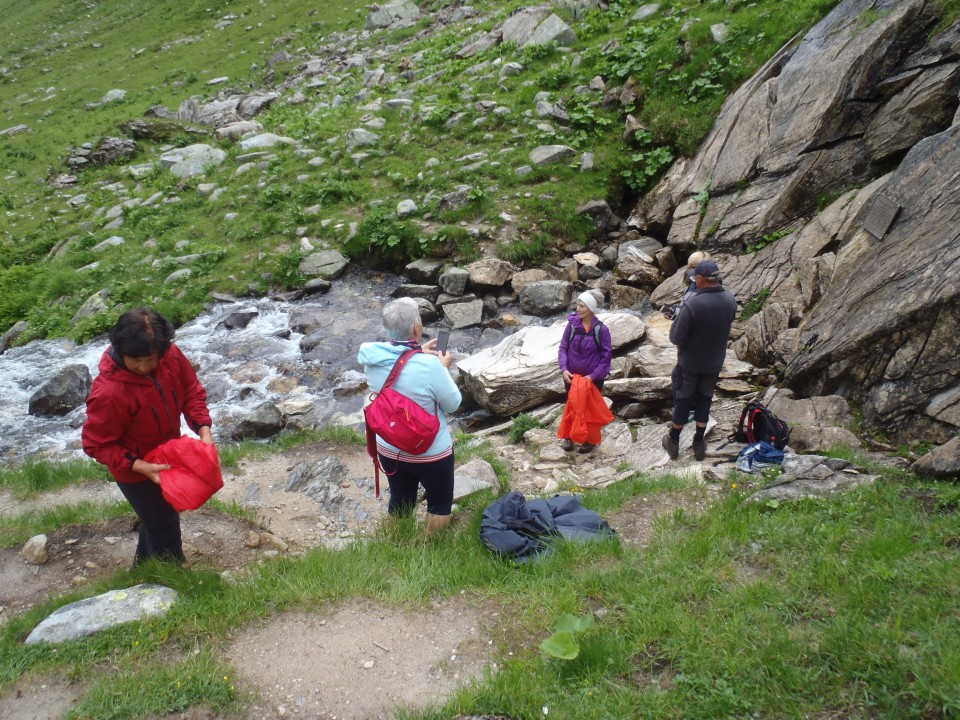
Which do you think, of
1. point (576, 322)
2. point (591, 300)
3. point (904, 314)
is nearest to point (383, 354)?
point (591, 300)

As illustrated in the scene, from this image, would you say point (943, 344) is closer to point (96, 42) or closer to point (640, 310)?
point (640, 310)

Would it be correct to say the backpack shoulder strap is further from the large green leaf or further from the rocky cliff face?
the rocky cliff face

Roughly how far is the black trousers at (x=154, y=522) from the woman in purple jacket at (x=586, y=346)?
17.7ft

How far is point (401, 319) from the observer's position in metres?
5.13

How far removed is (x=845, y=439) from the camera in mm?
7289

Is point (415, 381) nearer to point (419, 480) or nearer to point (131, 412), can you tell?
point (419, 480)

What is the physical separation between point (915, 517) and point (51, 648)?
279 inches

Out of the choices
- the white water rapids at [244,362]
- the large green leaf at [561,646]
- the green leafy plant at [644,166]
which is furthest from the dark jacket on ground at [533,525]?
the green leafy plant at [644,166]

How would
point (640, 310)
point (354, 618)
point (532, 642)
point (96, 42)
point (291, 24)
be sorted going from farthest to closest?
point (96, 42)
point (291, 24)
point (640, 310)
point (354, 618)
point (532, 642)

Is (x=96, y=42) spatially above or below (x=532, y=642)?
above

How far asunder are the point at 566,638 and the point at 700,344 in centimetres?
453

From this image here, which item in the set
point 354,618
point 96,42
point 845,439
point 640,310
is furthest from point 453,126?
point 96,42

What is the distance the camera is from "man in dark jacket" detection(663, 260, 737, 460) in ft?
23.6

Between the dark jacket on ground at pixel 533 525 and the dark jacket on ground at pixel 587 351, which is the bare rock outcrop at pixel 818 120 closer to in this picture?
the dark jacket on ground at pixel 587 351
